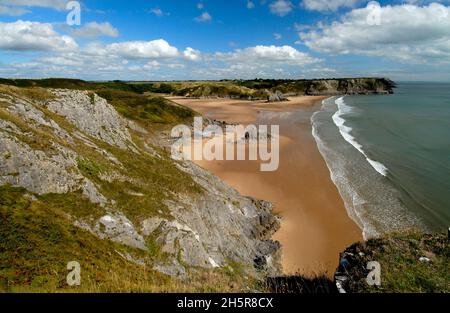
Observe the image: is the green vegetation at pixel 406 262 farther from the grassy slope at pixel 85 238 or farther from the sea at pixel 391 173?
the sea at pixel 391 173

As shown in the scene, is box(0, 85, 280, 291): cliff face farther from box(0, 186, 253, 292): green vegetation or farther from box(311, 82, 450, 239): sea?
box(311, 82, 450, 239): sea

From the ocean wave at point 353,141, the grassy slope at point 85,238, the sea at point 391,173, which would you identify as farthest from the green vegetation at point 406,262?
the ocean wave at point 353,141

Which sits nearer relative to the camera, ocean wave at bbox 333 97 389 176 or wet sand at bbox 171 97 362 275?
wet sand at bbox 171 97 362 275

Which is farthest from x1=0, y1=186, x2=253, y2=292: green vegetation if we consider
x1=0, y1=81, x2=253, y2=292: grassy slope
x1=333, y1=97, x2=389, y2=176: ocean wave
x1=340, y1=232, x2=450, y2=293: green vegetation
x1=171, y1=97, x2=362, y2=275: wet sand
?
x1=333, y1=97, x2=389, y2=176: ocean wave

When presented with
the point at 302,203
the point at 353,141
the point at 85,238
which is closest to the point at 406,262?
the point at 85,238

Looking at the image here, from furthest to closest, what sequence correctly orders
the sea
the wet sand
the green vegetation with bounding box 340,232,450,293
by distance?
1. the sea
2. the wet sand
3. the green vegetation with bounding box 340,232,450,293

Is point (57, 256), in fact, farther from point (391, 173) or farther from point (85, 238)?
point (391, 173)
